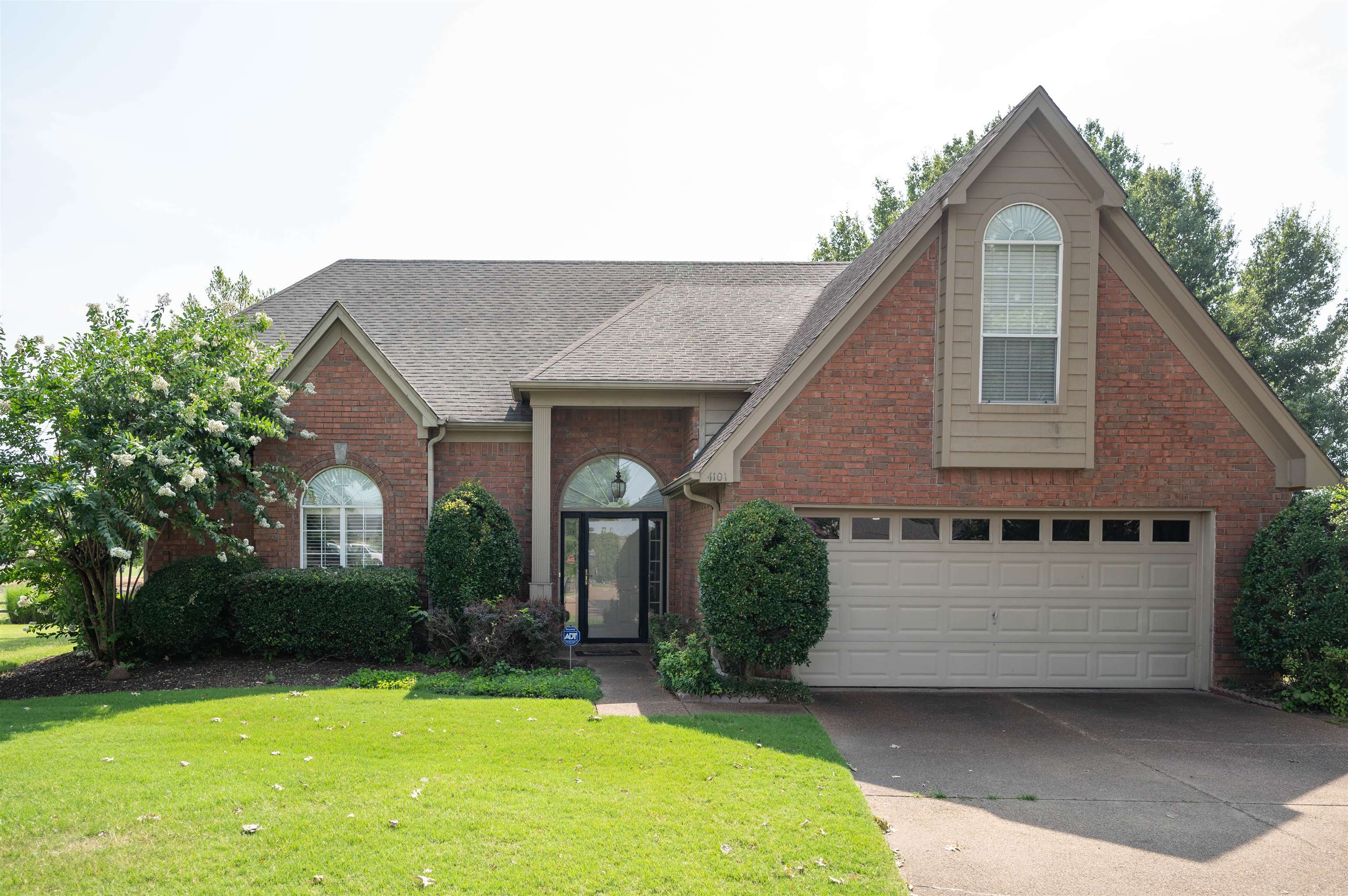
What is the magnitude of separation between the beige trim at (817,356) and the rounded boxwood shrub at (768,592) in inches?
33.5

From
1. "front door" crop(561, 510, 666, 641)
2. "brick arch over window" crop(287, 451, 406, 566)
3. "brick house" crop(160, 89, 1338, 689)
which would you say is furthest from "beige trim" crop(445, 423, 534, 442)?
"brick house" crop(160, 89, 1338, 689)

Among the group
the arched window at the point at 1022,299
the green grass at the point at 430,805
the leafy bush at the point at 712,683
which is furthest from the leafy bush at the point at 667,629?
the arched window at the point at 1022,299

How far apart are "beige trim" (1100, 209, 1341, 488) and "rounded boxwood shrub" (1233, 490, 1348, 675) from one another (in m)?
0.51

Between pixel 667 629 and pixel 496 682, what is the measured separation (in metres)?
2.82

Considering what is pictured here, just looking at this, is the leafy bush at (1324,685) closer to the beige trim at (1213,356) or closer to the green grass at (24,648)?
the beige trim at (1213,356)

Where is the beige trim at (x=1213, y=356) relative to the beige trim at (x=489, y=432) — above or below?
above

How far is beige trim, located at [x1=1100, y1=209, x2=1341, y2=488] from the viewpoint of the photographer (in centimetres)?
1098

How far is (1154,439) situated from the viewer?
36.7 ft

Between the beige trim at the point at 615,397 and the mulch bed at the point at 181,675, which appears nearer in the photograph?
the mulch bed at the point at 181,675

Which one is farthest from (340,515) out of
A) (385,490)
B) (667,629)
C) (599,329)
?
(667,629)

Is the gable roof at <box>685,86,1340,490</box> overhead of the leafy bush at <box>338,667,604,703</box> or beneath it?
overhead

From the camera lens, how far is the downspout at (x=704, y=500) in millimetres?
11413

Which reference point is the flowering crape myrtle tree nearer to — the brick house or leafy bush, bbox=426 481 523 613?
leafy bush, bbox=426 481 523 613

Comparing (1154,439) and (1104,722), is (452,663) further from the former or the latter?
(1154,439)
